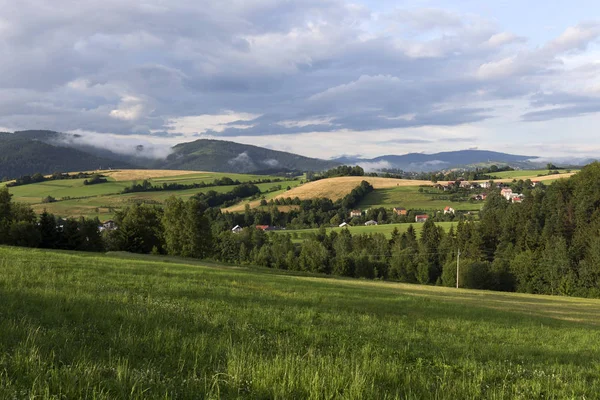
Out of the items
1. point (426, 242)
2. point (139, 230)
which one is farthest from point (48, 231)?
point (426, 242)

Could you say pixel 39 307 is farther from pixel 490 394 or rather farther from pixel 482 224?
pixel 482 224

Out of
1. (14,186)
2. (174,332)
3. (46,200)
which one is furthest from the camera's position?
(14,186)

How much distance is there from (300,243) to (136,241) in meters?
61.7

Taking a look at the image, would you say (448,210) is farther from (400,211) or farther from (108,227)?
(108,227)

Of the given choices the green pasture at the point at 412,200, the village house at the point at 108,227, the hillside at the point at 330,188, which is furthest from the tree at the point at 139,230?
the green pasture at the point at 412,200

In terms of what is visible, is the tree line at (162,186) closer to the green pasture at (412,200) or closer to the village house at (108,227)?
the village house at (108,227)

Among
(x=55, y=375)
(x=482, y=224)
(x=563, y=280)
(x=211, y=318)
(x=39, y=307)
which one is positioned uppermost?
(x=55, y=375)

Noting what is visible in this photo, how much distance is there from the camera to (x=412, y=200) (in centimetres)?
15988

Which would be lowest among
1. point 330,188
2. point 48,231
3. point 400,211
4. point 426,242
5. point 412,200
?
point 426,242

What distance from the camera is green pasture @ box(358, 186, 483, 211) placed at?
150 m

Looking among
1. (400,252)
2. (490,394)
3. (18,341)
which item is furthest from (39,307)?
(400,252)

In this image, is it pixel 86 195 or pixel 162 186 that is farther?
pixel 162 186

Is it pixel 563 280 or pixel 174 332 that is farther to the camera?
pixel 563 280

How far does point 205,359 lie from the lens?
646 centimetres
